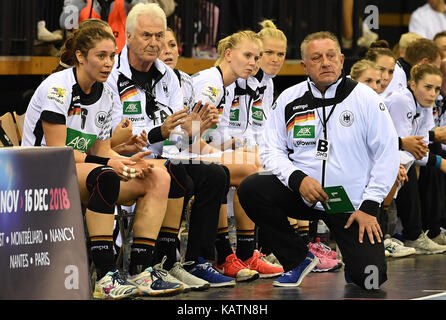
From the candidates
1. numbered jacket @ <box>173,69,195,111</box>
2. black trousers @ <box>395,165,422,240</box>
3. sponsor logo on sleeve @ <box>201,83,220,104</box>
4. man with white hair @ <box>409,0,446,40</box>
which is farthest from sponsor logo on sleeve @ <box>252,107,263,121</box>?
man with white hair @ <box>409,0,446,40</box>

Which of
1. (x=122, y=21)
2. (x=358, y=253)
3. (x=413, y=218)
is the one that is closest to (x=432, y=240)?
(x=413, y=218)

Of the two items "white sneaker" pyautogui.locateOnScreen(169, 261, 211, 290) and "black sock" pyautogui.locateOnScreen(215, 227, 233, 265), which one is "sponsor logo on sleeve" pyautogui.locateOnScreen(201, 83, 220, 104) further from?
"white sneaker" pyautogui.locateOnScreen(169, 261, 211, 290)

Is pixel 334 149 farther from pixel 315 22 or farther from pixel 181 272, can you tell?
pixel 315 22

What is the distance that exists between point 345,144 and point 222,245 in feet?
3.83

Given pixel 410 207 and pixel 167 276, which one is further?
pixel 410 207

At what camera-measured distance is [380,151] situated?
545cm

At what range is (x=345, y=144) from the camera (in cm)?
552

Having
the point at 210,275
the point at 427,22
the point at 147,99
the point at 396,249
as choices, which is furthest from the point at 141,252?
the point at 427,22

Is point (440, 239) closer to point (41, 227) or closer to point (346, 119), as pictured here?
point (346, 119)

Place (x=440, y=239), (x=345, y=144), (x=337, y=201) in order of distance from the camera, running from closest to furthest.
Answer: (x=337, y=201), (x=345, y=144), (x=440, y=239)

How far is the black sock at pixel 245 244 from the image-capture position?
6.30 metres

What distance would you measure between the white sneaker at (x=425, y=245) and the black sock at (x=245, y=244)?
1719 mm

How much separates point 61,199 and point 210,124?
1.66m

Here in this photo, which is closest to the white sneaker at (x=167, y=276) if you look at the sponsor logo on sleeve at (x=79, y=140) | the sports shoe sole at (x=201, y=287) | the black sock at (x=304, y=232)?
the sports shoe sole at (x=201, y=287)
